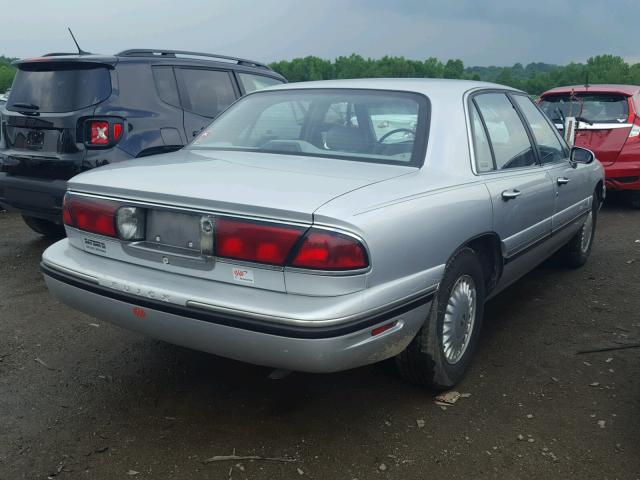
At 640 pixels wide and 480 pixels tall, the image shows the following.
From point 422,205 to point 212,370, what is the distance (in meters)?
1.49

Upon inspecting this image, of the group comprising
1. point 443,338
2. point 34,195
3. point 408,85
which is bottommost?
point 443,338

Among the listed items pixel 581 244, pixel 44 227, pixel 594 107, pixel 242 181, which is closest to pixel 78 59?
pixel 44 227

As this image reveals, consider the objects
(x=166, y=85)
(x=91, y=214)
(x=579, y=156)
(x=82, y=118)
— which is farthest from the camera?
(x=166, y=85)

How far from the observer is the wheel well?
3.35m

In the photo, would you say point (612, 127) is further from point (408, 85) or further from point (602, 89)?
point (408, 85)

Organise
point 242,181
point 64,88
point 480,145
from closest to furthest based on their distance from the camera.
Result: point 242,181
point 480,145
point 64,88

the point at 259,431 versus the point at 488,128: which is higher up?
the point at 488,128

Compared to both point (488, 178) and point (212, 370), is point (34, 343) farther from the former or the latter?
point (488, 178)

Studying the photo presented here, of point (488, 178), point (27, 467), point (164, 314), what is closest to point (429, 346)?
point (488, 178)

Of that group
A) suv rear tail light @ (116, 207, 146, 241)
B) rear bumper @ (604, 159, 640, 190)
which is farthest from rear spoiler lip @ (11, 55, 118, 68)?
rear bumper @ (604, 159, 640, 190)

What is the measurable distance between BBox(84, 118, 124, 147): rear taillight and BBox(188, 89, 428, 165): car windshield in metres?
1.51

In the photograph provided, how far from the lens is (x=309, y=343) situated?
2.37m

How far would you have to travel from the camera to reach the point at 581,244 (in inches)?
214

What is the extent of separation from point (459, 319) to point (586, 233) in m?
2.80
